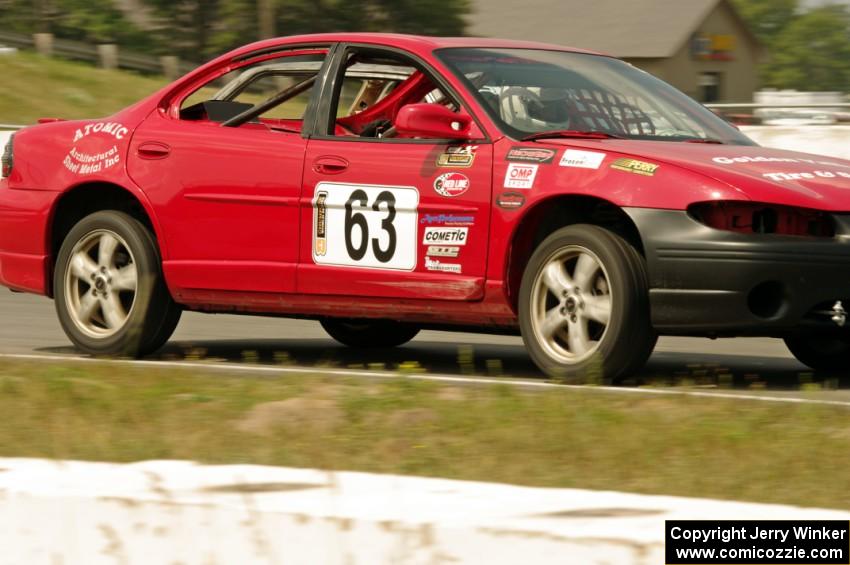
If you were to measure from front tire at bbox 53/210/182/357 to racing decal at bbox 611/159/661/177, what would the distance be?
8.00ft

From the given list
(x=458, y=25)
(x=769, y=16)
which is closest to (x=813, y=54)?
(x=769, y=16)

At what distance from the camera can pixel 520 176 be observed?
6891 mm

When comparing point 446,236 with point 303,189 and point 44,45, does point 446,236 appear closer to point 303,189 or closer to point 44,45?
point 303,189

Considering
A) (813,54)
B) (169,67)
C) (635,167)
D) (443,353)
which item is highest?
(813,54)

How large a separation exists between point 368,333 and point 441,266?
6.17 ft

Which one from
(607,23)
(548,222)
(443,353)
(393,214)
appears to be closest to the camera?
(548,222)

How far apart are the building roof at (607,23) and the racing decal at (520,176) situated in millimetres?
51462

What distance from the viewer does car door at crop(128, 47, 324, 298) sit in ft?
24.9

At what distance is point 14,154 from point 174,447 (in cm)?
365

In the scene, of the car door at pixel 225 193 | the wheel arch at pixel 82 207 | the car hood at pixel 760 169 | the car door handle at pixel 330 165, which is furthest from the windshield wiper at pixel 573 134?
the wheel arch at pixel 82 207

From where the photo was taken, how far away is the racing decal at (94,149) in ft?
26.6

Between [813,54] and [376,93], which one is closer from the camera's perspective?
[376,93]

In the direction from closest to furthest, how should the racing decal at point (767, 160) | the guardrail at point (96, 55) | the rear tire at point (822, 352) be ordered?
the racing decal at point (767, 160) → the rear tire at point (822, 352) → the guardrail at point (96, 55)

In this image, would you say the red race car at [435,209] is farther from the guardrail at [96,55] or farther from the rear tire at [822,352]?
the guardrail at [96,55]
